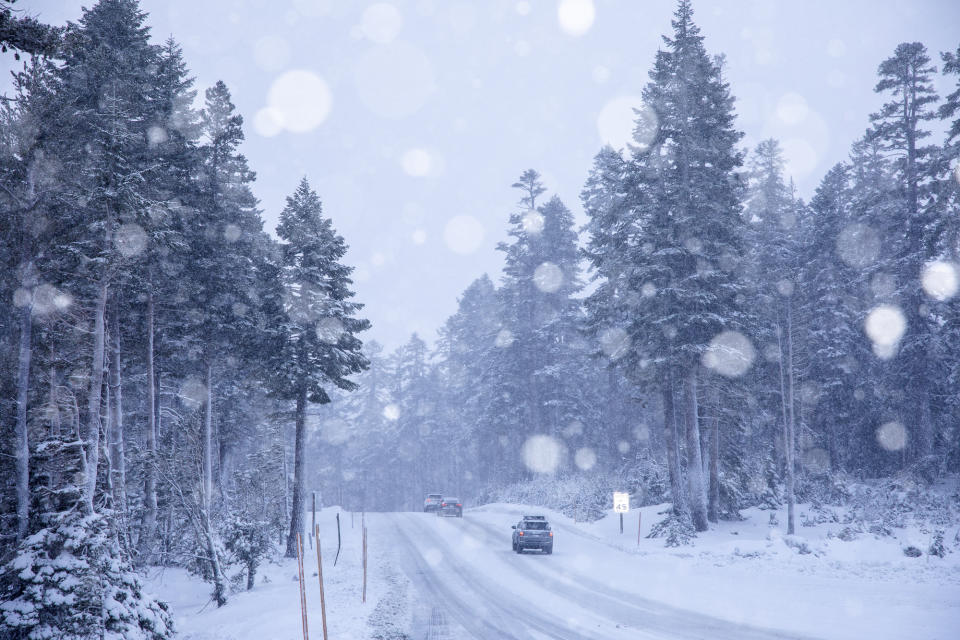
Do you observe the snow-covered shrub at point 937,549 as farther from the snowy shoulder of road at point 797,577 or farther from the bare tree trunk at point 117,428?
the bare tree trunk at point 117,428

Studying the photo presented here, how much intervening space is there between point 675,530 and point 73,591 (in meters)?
21.5

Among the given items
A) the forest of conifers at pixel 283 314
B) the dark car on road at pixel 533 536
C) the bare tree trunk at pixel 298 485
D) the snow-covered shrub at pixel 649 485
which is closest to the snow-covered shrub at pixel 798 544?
the forest of conifers at pixel 283 314

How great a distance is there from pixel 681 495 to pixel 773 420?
9178 mm

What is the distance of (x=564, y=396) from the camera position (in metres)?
51.2

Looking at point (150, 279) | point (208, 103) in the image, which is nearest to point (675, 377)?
point (150, 279)

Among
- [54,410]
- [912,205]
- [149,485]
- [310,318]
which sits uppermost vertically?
[912,205]

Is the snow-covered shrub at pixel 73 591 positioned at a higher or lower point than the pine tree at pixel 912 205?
lower

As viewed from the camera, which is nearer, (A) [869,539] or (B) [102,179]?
(B) [102,179]

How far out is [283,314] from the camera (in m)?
27.3

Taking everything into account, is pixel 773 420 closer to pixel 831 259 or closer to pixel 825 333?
pixel 825 333

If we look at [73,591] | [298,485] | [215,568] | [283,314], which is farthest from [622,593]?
[283,314]

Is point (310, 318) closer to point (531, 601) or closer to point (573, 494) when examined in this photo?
point (531, 601)

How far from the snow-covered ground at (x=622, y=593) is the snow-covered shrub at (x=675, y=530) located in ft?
2.08

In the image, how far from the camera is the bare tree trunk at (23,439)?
51.4ft
